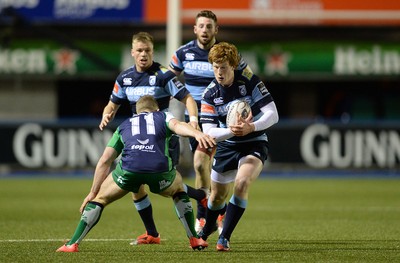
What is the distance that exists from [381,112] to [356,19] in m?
3.97

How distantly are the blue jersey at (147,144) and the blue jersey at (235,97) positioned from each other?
0.54m

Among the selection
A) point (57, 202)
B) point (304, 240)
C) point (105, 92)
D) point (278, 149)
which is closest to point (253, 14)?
point (278, 149)

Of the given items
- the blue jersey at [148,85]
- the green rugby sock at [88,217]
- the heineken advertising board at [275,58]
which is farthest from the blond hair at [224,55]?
the heineken advertising board at [275,58]

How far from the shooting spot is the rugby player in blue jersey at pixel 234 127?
920cm

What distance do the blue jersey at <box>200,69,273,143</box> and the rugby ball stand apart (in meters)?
0.13

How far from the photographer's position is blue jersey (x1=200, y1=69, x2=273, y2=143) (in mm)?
9445

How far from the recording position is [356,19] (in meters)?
23.7

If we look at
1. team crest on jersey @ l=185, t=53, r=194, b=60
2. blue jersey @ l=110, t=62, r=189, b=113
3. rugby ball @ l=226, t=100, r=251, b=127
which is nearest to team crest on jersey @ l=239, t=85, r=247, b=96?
rugby ball @ l=226, t=100, r=251, b=127

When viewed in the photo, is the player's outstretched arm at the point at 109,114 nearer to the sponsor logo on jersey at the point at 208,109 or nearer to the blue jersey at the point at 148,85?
the blue jersey at the point at 148,85

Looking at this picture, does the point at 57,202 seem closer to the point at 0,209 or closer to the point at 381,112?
the point at 0,209

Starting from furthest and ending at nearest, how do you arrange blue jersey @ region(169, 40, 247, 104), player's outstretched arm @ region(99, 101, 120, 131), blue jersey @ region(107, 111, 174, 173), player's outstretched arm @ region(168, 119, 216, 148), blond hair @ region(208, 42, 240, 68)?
blue jersey @ region(169, 40, 247, 104) → player's outstretched arm @ region(99, 101, 120, 131) → blond hair @ region(208, 42, 240, 68) → blue jersey @ region(107, 111, 174, 173) → player's outstretched arm @ region(168, 119, 216, 148)

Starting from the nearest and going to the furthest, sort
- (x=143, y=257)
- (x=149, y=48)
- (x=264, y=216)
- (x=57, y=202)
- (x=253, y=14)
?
(x=143, y=257) → (x=149, y=48) → (x=264, y=216) → (x=57, y=202) → (x=253, y=14)

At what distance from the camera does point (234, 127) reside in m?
9.04

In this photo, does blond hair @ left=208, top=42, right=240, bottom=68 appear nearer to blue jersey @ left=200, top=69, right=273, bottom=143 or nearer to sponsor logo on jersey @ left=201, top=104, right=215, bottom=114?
blue jersey @ left=200, top=69, right=273, bottom=143
